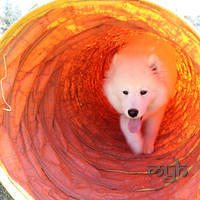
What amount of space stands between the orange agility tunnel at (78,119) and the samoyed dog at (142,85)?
0.28 meters

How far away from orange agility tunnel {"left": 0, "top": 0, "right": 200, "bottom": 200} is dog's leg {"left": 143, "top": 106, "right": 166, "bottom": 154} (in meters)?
0.13

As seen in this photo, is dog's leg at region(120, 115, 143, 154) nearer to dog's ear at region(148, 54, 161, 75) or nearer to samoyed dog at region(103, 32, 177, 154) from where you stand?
samoyed dog at region(103, 32, 177, 154)

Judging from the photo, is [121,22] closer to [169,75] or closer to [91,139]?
[169,75]

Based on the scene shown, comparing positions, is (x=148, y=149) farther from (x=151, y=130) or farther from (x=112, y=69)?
(x=112, y=69)

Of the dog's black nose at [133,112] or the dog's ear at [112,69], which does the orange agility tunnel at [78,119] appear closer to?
the dog's ear at [112,69]

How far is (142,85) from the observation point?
3.65m

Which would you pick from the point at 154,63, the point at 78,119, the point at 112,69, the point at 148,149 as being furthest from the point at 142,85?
the point at 78,119

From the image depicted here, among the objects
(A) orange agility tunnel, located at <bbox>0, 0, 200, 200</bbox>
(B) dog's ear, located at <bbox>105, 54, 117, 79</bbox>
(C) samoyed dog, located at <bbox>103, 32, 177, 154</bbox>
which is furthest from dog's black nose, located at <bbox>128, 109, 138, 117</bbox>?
(A) orange agility tunnel, located at <bbox>0, 0, 200, 200</bbox>

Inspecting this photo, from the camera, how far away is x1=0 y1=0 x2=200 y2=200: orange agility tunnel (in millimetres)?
2883

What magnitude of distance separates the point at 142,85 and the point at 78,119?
1.62 m

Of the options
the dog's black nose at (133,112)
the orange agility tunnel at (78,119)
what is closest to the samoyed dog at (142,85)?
the dog's black nose at (133,112)

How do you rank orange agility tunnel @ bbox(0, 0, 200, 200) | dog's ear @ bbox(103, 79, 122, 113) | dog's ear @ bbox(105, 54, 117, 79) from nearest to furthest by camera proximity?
orange agility tunnel @ bbox(0, 0, 200, 200) → dog's ear @ bbox(105, 54, 117, 79) → dog's ear @ bbox(103, 79, 122, 113)

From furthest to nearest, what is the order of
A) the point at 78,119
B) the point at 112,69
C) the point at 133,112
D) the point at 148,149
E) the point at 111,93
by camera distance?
the point at 78,119, the point at 148,149, the point at 111,93, the point at 112,69, the point at 133,112

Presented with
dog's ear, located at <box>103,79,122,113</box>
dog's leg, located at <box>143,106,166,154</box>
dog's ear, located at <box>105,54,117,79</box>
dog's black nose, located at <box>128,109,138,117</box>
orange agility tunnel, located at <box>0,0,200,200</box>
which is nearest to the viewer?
orange agility tunnel, located at <box>0,0,200,200</box>
